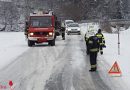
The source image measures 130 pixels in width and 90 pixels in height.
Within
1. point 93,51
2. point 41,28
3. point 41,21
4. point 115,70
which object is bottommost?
point 115,70

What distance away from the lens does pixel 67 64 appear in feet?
71.3

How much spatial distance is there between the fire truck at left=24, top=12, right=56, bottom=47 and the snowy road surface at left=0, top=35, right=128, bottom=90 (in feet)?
31.4

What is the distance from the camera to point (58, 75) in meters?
17.9

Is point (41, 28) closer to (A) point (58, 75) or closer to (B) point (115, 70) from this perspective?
(A) point (58, 75)

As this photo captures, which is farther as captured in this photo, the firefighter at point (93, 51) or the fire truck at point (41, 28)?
the fire truck at point (41, 28)

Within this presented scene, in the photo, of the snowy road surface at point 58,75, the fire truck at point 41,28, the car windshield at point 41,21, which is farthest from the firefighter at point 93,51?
the car windshield at point 41,21

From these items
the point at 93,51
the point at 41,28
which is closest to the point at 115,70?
the point at 93,51

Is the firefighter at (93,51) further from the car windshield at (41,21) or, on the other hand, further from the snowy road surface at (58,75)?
the car windshield at (41,21)

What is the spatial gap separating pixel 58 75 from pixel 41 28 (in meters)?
17.2

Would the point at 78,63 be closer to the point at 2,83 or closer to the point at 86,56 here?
the point at 86,56

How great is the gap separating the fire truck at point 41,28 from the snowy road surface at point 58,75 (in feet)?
31.4

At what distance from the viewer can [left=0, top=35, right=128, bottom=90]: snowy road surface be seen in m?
15.0

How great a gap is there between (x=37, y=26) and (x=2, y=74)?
1679 centimetres

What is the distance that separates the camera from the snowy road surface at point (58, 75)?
1503 cm
